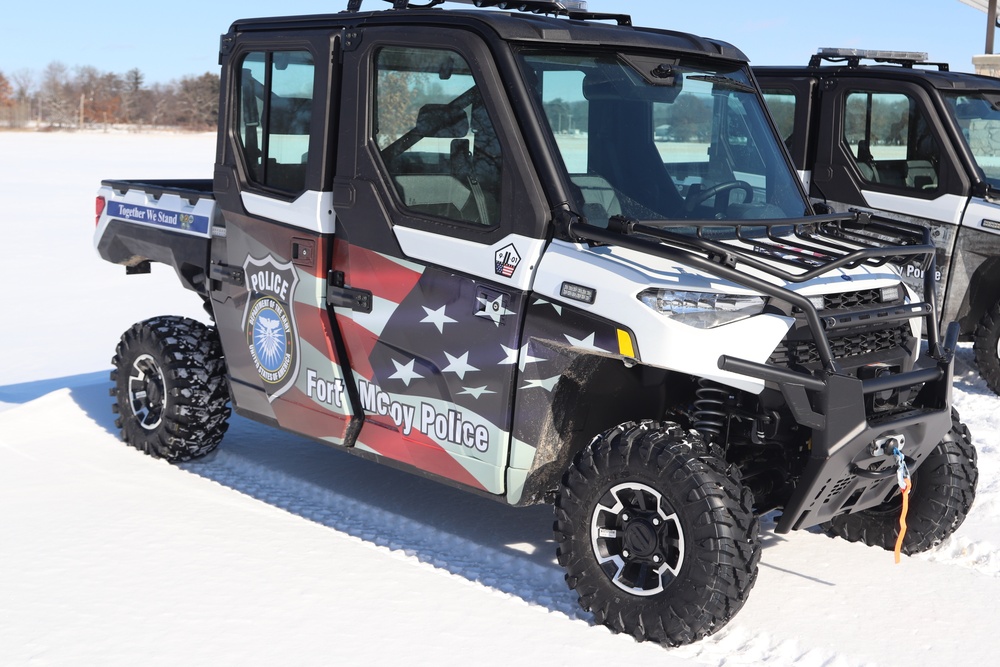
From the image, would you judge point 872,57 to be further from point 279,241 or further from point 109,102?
point 109,102

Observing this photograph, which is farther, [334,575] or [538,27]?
[334,575]

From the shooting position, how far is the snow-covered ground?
412 centimetres

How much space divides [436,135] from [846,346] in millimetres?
1732

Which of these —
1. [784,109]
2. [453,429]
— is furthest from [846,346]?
[784,109]

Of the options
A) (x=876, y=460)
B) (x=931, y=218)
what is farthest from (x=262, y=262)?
(x=931, y=218)

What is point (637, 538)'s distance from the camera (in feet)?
13.9

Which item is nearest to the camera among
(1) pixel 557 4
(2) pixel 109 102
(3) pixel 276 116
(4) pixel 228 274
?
(1) pixel 557 4

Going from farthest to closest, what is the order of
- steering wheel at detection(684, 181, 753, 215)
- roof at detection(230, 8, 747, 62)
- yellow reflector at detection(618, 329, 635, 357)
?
steering wheel at detection(684, 181, 753, 215)
roof at detection(230, 8, 747, 62)
yellow reflector at detection(618, 329, 635, 357)

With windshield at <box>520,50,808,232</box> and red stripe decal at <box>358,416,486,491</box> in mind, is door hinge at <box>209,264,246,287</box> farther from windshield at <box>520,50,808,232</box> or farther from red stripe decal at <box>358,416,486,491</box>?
windshield at <box>520,50,808,232</box>

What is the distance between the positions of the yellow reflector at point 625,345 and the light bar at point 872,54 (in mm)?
5505

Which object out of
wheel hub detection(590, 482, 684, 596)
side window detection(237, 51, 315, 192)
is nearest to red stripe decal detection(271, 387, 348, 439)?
side window detection(237, 51, 315, 192)

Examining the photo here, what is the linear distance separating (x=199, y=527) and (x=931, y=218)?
17.7 feet

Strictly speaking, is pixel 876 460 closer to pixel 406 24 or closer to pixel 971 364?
pixel 406 24

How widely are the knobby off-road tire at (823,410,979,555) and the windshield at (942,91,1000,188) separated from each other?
12.2ft
